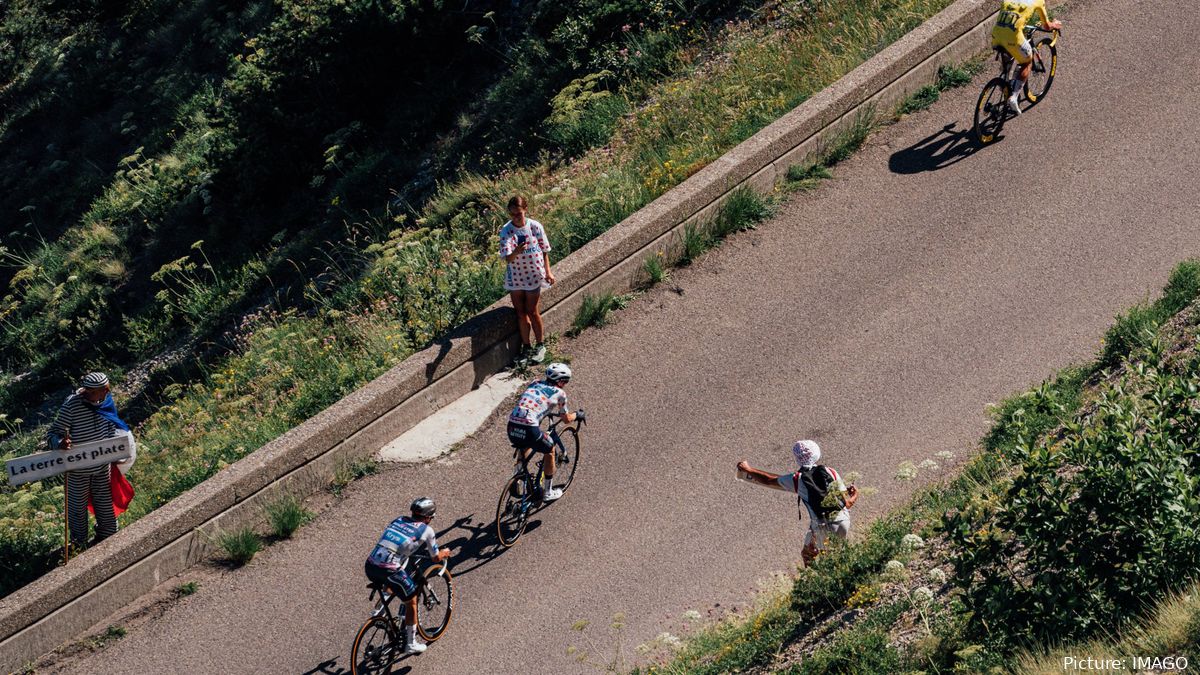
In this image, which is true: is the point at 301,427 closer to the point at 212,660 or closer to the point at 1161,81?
the point at 212,660

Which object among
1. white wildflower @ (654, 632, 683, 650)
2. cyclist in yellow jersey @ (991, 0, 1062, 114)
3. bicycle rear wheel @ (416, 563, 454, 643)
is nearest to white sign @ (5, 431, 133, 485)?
bicycle rear wheel @ (416, 563, 454, 643)

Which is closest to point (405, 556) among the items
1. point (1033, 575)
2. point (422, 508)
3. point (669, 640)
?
point (422, 508)

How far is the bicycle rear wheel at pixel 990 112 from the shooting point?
47.6ft

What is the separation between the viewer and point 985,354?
38.7 ft

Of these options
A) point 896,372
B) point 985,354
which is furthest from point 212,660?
point 985,354

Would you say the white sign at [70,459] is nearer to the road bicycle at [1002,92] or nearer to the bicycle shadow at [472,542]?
the bicycle shadow at [472,542]

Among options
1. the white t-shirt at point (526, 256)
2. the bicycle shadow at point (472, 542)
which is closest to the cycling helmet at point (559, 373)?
the bicycle shadow at point (472, 542)

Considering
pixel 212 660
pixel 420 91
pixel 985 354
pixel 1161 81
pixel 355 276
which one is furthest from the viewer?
pixel 420 91

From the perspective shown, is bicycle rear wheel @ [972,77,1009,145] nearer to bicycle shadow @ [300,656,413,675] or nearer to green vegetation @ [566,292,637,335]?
→ green vegetation @ [566,292,637,335]

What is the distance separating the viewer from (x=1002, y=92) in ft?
47.9

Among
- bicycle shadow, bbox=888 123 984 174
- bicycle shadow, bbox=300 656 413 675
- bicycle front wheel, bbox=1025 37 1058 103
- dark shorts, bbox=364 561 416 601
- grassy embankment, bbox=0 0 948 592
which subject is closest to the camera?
dark shorts, bbox=364 561 416 601

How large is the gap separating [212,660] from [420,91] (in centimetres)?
1333

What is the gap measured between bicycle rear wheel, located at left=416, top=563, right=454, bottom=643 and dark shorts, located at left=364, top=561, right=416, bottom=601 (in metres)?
0.23

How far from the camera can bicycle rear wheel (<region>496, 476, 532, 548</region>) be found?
11.0 m
